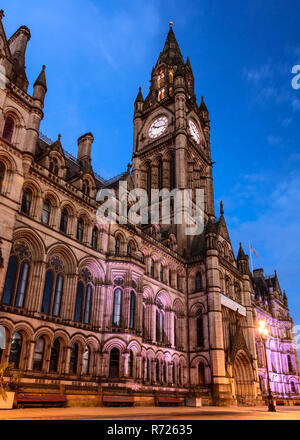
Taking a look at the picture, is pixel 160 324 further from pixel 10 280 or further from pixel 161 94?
pixel 161 94

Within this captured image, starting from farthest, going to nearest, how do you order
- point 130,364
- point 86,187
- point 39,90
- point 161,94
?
point 161,94 < point 86,187 < point 130,364 < point 39,90

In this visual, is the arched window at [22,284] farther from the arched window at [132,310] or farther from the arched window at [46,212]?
the arched window at [132,310]

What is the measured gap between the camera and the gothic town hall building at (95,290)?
2477 centimetres

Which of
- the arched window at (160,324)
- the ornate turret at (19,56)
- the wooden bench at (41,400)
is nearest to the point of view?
the wooden bench at (41,400)

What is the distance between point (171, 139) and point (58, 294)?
3760 cm

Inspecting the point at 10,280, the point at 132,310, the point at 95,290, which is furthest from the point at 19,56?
the point at 132,310

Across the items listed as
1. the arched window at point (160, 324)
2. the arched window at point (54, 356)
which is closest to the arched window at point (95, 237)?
the arched window at point (54, 356)

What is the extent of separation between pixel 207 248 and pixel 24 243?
25236 millimetres

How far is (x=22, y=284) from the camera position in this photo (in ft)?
82.8

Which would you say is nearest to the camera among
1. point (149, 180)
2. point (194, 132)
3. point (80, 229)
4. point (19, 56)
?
point (19, 56)

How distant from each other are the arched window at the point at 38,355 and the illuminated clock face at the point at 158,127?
144 feet

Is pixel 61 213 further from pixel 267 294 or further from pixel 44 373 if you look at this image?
pixel 267 294

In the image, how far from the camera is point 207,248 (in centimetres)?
4528

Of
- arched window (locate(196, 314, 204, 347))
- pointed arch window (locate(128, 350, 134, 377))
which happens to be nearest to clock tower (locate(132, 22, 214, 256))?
arched window (locate(196, 314, 204, 347))
